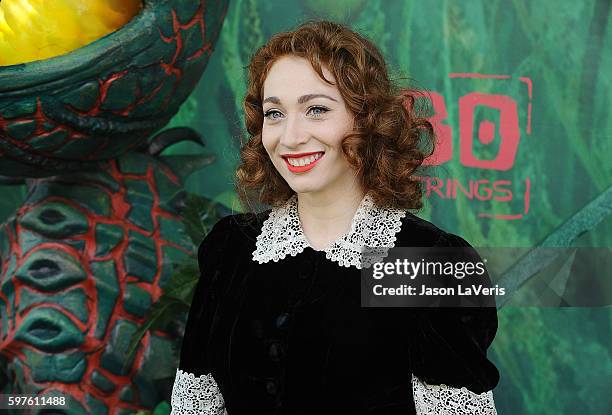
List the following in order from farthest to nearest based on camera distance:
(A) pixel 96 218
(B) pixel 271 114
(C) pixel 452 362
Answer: (A) pixel 96 218, (B) pixel 271 114, (C) pixel 452 362

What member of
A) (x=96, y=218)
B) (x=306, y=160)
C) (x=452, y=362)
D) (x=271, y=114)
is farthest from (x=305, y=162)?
(x=96, y=218)

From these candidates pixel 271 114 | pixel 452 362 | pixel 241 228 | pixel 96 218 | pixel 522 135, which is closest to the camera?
pixel 452 362

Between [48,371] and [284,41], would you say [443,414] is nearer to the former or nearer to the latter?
[284,41]

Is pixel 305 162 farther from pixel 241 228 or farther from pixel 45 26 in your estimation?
pixel 45 26

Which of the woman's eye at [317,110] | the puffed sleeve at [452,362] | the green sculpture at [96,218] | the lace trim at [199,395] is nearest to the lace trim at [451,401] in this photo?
the puffed sleeve at [452,362]

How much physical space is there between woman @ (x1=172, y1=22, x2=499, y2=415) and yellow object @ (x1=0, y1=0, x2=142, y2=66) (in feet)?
1.96

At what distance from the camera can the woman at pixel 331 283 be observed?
1.41 meters

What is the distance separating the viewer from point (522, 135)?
228 cm

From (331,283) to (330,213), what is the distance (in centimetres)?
14

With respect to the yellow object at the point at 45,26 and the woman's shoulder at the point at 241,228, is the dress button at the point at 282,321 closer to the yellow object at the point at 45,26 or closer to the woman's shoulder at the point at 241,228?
the woman's shoulder at the point at 241,228

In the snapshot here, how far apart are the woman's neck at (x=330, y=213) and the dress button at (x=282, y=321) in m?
0.14

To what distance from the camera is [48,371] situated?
1.97m

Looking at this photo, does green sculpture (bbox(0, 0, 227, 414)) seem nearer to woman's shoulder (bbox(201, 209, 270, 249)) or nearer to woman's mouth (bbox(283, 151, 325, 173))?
woman's shoulder (bbox(201, 209, 270, 249))

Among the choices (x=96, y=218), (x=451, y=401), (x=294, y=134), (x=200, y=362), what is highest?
(x=96, y=218)
